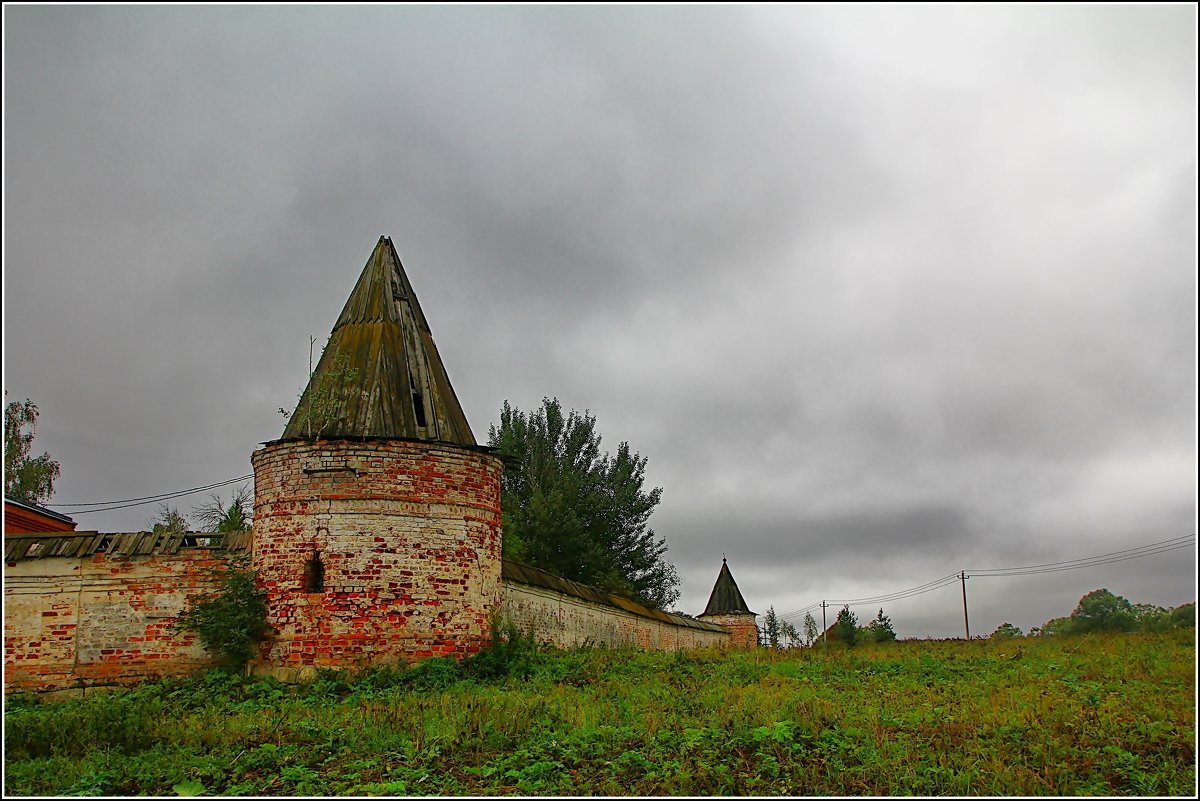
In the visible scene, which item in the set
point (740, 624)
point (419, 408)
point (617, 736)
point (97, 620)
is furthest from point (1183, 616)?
point (740, 624)

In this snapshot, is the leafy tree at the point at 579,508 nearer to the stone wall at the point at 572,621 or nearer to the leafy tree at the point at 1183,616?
the stone wall at the point at 572,621

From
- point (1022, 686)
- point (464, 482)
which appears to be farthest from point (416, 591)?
point (1022, 686)

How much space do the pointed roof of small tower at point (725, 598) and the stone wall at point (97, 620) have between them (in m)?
30.8

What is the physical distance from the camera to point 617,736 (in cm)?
959

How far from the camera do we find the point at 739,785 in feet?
27.0

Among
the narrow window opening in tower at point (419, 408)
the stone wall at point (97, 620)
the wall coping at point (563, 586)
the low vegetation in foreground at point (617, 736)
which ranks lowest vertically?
the low vegetation in foreground at point (617, 736)

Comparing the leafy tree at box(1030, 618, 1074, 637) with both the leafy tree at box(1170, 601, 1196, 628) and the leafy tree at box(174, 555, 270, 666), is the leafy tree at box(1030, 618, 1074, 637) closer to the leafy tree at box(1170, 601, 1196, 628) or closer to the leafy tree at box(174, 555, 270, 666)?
the leafy tree at box(1170, 601, 1196, 628)

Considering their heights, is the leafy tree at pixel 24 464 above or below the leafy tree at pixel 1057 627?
above

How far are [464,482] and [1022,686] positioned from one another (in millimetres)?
8803

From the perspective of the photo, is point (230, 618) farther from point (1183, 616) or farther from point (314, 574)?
point (1183, 616)

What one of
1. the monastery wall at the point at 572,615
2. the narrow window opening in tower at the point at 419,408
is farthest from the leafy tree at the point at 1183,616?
the narrow window opening in tower at the point at 419,408

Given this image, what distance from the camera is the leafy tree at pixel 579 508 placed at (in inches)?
1312

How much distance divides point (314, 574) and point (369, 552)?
3.20 feet

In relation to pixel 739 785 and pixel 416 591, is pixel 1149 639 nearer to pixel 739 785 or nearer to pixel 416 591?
pixel 739 785
